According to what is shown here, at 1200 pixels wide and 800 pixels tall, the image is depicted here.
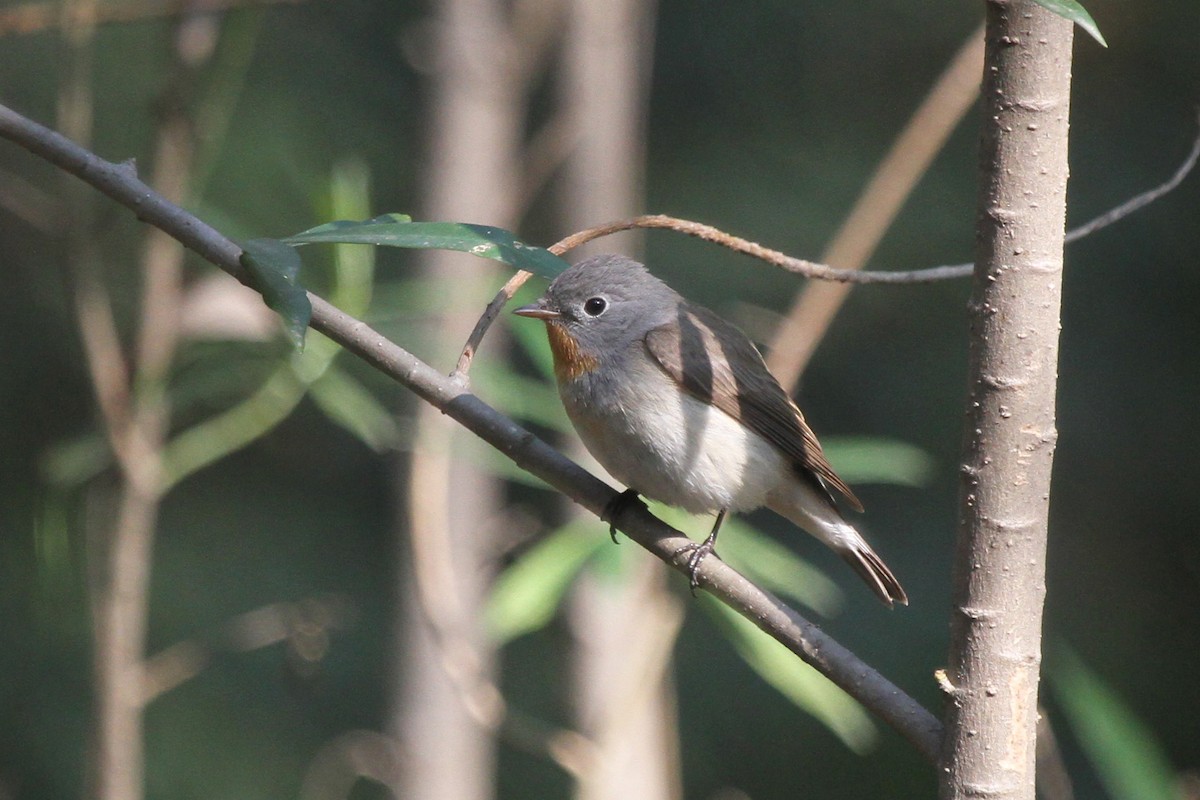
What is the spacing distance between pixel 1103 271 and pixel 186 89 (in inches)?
186

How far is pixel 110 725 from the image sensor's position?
99.0 inches

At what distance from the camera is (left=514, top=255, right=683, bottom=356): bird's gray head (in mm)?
3123

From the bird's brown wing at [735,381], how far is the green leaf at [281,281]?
164cm

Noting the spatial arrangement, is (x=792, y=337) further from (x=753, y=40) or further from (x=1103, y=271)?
(x=753, y=40)

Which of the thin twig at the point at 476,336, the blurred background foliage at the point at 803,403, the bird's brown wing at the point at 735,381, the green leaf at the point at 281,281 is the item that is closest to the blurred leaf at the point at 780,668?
the bird's brown wing at the point at 735,381

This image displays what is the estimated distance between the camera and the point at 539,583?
284cm

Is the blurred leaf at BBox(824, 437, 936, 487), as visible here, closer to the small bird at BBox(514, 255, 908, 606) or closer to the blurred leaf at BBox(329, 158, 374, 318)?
the small bird at BBox(514, 255, 908, 606)

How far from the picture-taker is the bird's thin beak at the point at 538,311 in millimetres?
3072

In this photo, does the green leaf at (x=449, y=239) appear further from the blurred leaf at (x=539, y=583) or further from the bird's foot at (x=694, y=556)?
the blurred leaf at (x=539, y=583)

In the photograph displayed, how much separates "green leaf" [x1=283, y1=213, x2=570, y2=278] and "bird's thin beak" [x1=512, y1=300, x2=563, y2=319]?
1.35 metres

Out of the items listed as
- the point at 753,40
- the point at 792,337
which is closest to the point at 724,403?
the point at 792,337

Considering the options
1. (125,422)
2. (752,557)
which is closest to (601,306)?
(752,557)

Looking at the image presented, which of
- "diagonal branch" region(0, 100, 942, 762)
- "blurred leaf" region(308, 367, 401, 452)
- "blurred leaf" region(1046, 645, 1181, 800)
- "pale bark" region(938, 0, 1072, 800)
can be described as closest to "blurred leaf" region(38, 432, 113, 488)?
"blurred leaf" region(308, 367, 401, 452)

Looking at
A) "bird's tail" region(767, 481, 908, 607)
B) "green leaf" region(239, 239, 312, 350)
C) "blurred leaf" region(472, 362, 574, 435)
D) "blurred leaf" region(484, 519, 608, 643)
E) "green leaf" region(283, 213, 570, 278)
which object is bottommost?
"blurred leaf" region(484, 519, 608, 643)
